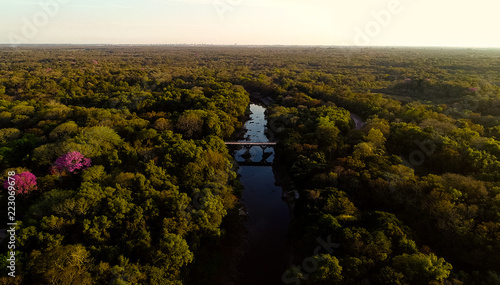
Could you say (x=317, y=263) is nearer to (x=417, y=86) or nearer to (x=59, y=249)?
(x=59, y=249)

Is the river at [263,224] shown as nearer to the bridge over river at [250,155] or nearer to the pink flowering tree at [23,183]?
the bridge over river at [250,155]

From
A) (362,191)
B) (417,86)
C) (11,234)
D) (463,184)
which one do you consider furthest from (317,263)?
(417,86)

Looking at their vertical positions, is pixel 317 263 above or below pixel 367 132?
below

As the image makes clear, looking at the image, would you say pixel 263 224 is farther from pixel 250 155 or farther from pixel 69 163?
pixel 69 163

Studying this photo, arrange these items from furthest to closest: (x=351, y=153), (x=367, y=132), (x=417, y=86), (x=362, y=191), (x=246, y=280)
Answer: (x=417, y=86)
(x=367, y=132)
(x=351, y=153)
(x=362, y=191)
(x=246, y=280)

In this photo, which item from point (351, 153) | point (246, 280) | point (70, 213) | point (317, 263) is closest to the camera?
point (317, 263)

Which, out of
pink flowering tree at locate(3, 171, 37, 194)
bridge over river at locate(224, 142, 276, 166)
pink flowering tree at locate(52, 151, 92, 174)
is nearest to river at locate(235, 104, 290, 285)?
bridge over river at locate(224, 142, 276, 166)
